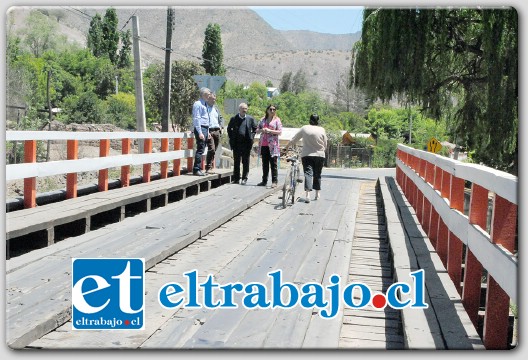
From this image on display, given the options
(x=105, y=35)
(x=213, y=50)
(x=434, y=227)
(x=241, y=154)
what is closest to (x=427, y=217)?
(x=434, y=227)

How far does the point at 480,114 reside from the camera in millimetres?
11523

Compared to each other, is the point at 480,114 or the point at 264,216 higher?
the point at 480,114

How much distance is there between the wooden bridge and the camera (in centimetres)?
419

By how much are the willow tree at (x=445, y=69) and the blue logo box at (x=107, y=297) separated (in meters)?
3.09

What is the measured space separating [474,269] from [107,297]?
7.35 ft

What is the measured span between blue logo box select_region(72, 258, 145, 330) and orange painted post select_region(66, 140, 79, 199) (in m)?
4.79

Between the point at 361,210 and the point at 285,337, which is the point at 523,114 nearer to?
the point at 285,337

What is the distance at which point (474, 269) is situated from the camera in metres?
4.93

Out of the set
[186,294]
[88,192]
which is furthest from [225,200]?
[186,294]

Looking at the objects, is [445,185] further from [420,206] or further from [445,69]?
[445,69]

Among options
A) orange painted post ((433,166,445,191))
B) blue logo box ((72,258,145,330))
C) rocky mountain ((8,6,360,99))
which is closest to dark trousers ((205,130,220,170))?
orange painted post ((433,166,445,191))

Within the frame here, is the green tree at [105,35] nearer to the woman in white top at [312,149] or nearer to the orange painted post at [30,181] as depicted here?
the orange painted post at [30,181]

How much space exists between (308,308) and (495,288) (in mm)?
977

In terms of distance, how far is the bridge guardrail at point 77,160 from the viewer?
7.38 metres
